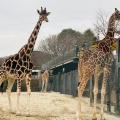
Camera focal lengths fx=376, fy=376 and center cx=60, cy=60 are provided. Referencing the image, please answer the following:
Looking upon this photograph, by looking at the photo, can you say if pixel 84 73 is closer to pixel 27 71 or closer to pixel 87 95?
pixel 27 71

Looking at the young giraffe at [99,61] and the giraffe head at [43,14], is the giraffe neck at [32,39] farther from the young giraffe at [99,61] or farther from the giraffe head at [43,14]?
the young giraffe at [99,61]

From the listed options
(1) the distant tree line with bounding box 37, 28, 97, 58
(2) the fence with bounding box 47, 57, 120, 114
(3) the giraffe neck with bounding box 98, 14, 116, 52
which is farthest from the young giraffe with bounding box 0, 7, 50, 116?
(1) the distant tree line with bounding box 37, 28, 97, 58

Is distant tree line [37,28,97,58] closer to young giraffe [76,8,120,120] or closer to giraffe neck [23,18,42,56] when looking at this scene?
giraffe neck [23,18,42,56]

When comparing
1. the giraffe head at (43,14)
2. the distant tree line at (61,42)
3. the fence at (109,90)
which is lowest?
the fence at (109,90)

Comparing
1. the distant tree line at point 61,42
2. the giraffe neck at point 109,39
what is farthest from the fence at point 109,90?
the distant tree line at point 61,42

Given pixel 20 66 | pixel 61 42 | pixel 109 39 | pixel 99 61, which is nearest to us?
pixel 99 61

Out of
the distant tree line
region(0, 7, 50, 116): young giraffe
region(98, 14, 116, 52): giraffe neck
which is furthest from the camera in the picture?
the distant tree line

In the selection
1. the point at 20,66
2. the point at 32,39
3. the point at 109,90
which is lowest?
the point at 109,90

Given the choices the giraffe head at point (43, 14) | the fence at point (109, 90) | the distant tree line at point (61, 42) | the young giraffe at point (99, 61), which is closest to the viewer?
the young giraffe at point (99, 61)

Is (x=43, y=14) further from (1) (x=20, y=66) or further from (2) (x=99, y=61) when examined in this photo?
(2) (x=99, y=61)

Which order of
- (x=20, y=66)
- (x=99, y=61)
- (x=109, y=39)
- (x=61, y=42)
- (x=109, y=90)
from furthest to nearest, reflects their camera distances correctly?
Result: (x=61, y=42) < (x=109, y=90) < (x=20, y=66) < (x=109, y=39) < (x=99, y=61)

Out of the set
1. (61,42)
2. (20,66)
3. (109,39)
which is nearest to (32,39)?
(20,66)

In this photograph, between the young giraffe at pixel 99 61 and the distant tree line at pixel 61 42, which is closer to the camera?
the young giraffe at pixel 99 61

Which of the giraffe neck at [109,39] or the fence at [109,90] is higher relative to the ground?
the giraffe neck at [109,39]
